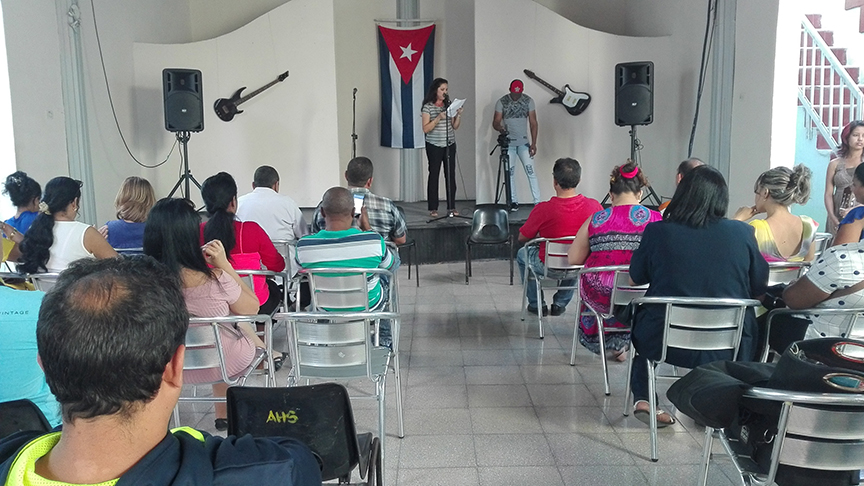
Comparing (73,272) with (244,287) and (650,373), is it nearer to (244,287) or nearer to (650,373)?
(244,287)

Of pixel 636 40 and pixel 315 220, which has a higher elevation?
pixel 636 40

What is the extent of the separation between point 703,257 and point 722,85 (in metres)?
4.57

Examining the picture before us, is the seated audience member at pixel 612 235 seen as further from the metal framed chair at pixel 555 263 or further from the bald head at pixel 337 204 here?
the bald head at pixel 337 204

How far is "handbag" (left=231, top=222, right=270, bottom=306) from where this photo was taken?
313cm

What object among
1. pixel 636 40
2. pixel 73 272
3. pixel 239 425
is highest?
pixel 636 40

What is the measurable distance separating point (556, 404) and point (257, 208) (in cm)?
210

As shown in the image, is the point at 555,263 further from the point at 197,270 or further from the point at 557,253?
the point at 197,270

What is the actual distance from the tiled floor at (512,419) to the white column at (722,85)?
2933mm

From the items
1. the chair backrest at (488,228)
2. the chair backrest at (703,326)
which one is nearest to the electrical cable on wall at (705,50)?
the chair backrest at (488,228)

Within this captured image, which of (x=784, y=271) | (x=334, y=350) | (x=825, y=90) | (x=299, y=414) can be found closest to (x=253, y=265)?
(x=334, y=350)

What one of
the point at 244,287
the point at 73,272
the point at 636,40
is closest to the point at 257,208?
the point at 244,287

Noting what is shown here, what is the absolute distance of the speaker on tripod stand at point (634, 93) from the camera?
6.57 metres

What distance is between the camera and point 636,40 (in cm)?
762

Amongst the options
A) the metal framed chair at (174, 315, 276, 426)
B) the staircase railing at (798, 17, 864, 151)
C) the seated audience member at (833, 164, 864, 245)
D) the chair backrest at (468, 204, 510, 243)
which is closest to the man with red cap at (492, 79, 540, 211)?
the chair backrest at (468, 204, 510, 243)
